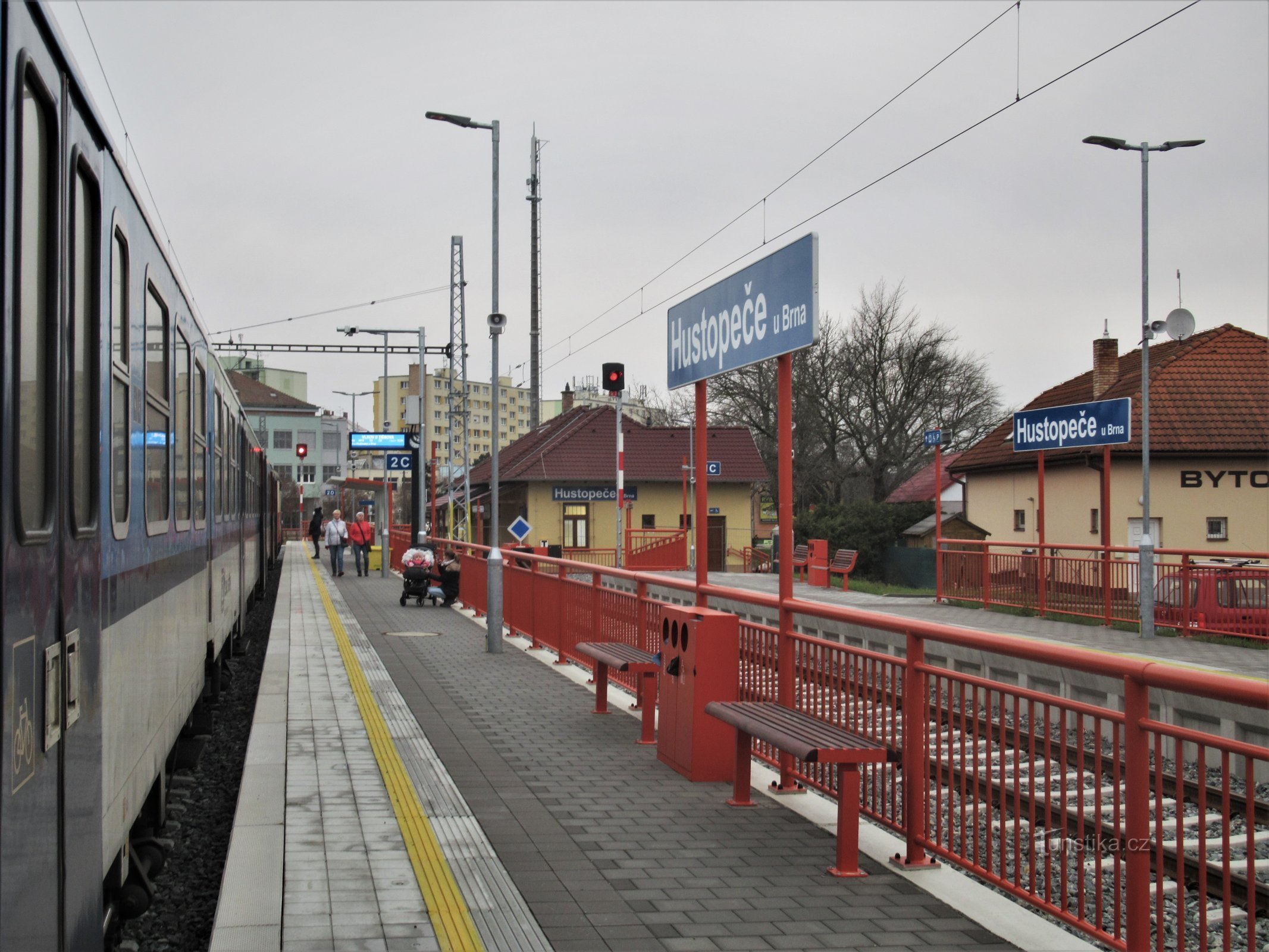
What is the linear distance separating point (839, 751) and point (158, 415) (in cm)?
336

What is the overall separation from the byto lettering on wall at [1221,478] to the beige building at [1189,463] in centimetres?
2

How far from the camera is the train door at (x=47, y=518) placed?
2.56 m

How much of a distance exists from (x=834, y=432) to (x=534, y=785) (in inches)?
1961

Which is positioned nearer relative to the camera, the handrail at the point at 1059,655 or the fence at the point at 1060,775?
the handrail at the point at 1059,655

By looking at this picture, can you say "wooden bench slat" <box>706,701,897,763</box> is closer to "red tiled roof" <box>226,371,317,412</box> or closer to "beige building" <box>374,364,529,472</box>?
"beige building" <box>374,364,529,472</box>

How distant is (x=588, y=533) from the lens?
171ft

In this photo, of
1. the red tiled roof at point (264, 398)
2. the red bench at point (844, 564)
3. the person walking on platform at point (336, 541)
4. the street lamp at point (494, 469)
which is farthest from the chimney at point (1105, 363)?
the red tiled roof at point (264, 398)

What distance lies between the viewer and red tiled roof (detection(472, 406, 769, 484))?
5269 centimetres

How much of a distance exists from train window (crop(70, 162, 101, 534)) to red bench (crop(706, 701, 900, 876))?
3.10 metres

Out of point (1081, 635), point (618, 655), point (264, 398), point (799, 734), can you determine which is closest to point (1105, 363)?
point (1081, 635)

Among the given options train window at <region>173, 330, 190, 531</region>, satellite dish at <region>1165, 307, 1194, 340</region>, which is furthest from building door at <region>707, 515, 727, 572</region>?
train window at <region>173, 330, 190, 531</region>

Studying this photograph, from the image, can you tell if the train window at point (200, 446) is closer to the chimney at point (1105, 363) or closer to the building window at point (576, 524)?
the chimney at point (1105, 363)

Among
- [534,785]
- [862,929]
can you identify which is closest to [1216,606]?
[534,785]

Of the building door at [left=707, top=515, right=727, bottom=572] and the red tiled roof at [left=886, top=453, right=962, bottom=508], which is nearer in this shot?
the building door at [left=707, top=515, right=727, bottom=572]
